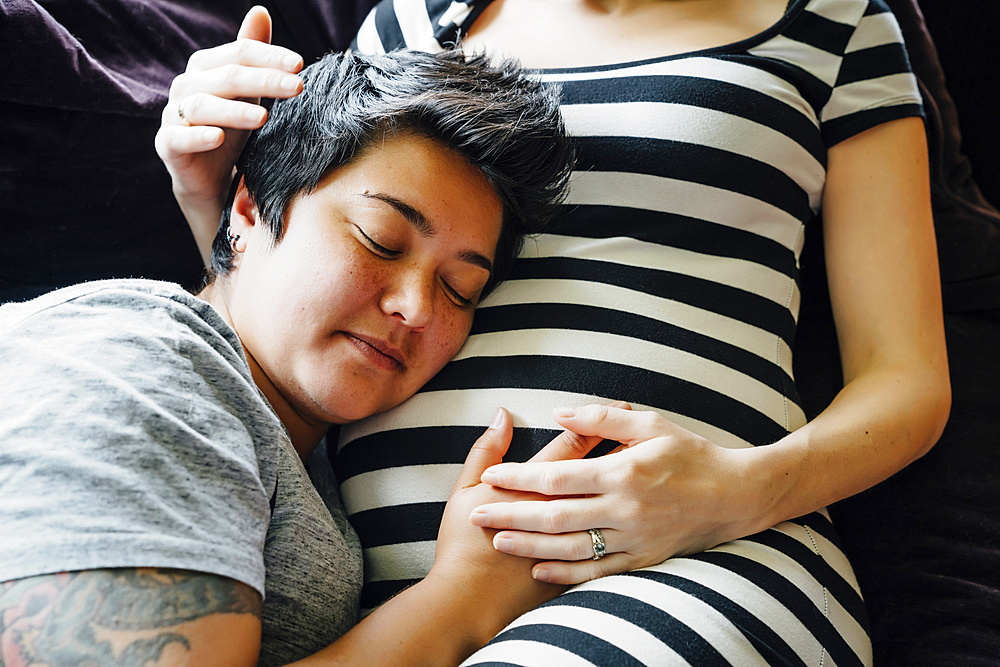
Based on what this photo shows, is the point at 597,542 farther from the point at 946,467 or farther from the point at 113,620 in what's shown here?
the point at 946,467

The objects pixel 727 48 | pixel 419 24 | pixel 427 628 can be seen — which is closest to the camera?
pixel 427 628

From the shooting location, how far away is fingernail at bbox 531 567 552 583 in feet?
2.67

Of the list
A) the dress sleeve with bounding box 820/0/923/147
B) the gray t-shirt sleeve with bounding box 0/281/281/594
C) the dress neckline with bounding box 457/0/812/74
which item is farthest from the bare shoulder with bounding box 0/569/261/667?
the dress sleeve with bounding box 820/0/923/147

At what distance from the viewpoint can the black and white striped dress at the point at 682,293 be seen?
0.92 m

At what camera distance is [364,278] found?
0.85 m

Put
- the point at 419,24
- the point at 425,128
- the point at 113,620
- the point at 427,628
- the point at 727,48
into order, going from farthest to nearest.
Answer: the point at 419,24, the point at 727,48, the point at 425,128, the point at 427,628, the point at 113,620

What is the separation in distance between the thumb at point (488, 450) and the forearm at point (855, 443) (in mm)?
297

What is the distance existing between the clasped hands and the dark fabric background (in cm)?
40

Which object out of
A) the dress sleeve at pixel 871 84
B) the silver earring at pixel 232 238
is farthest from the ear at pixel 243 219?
the dress sleeve at pixel 871 84

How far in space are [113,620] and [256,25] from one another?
31.5 inches

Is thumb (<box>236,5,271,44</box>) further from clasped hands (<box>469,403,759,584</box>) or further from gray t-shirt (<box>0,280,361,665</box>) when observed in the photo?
clasped hands (<box>469,403,759,584</box>)

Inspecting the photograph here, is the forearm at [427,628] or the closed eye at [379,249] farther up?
the closed eye at [379,249]

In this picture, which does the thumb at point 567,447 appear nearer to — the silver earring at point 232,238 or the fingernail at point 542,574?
the fingernail at point 542,574

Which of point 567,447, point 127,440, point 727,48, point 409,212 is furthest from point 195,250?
point 727,48
